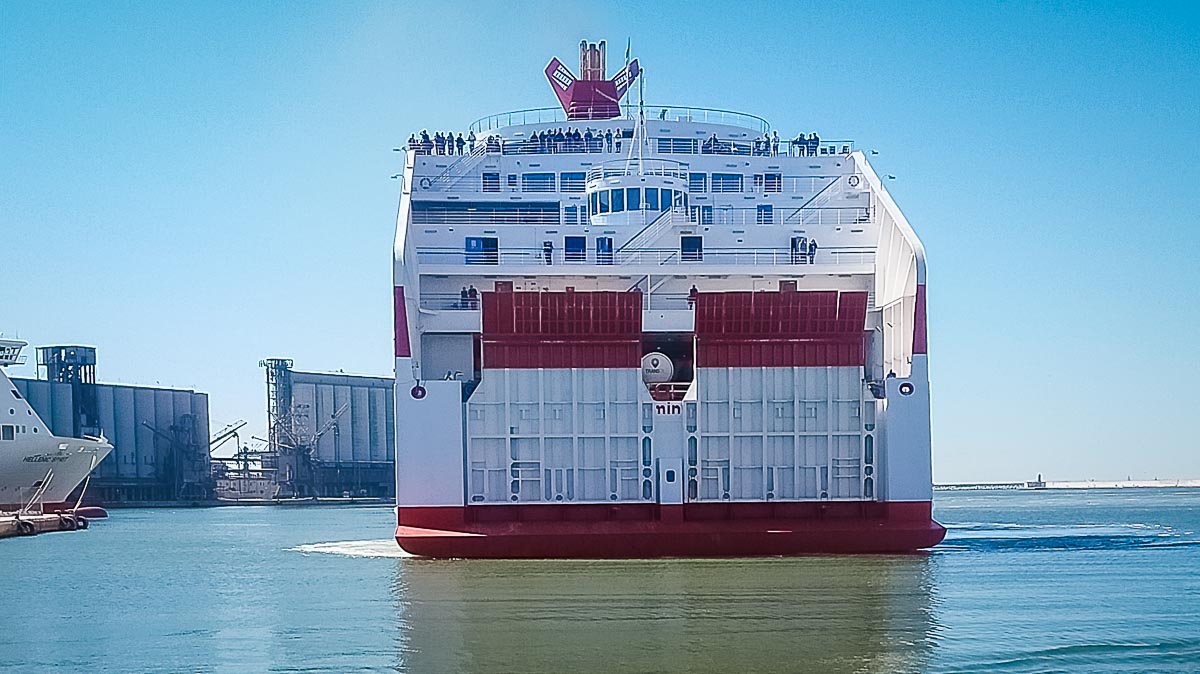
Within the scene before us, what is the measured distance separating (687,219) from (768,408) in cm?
556

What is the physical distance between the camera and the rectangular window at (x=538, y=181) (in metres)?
34.3

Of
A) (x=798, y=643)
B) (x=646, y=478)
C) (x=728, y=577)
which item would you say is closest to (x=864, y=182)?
(x=646, y=478)

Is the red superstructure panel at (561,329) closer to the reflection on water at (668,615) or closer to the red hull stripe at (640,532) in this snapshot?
the red hull stripe at (640,532)

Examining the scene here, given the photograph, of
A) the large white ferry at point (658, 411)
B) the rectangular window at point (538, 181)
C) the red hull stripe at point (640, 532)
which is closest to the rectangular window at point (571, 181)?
the rectangular window at point (538, 181)

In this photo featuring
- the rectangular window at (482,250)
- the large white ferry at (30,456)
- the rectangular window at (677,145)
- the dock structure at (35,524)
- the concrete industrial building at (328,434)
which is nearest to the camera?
the rectangular window at (482,250)

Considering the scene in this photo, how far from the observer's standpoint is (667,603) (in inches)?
830

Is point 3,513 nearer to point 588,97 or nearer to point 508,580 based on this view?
point 588,97

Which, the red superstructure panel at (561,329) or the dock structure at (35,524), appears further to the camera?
the dock structure at (35,524)

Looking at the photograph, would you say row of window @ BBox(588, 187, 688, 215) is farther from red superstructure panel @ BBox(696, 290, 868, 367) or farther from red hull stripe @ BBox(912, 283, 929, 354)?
red hull stripe @ BBox(912, 283, 929, 354)

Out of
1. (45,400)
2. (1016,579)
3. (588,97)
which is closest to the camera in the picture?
(1016,579)

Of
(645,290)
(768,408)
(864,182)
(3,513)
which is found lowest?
(3,513)

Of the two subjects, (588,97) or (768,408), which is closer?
(768,408)

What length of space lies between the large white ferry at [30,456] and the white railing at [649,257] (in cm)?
3129

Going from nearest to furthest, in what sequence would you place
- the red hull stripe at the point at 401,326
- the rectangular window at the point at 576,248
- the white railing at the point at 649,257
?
the red hull stripe at the point at 401,326, the white railing at the point at 649,257, the rectangular window at the point at 576,248
